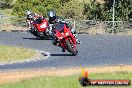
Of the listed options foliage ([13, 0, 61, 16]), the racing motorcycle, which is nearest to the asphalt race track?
the racing motorcycle

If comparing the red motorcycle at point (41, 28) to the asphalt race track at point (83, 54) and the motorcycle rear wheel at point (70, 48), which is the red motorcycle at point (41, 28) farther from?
the motorcycle rear wheel at point (70, 48)

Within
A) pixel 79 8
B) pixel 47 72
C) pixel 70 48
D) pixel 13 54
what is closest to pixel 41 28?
pixel 13 54

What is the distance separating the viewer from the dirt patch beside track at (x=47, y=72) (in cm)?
1345

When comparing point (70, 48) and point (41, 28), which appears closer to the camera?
point (70, 48)

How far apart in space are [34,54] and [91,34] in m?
12.7

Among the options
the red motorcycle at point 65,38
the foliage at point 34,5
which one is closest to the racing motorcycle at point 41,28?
the red motorcycle at point 65,38

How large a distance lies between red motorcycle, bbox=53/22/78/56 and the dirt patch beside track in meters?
3.97

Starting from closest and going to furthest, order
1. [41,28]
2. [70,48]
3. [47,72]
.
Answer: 1. [47,72]
2. [70,48]
3. [41,28]

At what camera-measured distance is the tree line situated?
3666cm

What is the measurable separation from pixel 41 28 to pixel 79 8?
48.1 feet

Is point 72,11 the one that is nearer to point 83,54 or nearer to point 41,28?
point 41,28

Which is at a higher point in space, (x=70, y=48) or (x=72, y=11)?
(x=70, y=48)

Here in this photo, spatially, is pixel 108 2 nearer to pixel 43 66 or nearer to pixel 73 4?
pixel 73 4

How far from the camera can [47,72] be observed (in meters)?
14.4
